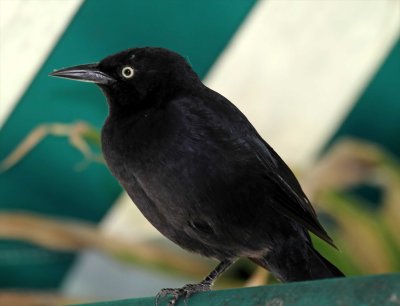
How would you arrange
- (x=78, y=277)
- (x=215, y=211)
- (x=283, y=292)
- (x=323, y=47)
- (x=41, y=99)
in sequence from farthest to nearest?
1. (x=78, y=277)
2. (x=323, y=47)
3. (x=41, y=99)
4. (x=215, y=211)
5. (x=283, y=292)

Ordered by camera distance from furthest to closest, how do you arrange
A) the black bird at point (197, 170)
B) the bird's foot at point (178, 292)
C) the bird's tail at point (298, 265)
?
the bird's tail at point (298, 265) < the black bird at point (197, 170) < the bird's foot at point (178, 292)

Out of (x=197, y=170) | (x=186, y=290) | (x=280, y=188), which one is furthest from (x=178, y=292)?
(x=280, y=188)

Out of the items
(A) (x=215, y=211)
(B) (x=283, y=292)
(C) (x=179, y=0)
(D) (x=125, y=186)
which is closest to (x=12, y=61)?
(C) (x=179, y=0)

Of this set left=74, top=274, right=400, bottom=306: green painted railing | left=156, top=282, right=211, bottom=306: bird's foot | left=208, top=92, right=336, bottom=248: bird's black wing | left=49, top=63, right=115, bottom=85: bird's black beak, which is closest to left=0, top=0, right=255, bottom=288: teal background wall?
left=49, top=63, right=115, bottom=85: bird's black beak

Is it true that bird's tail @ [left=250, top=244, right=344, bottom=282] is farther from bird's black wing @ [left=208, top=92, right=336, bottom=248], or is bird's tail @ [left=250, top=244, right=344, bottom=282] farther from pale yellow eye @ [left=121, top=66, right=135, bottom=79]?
pale yellow eye @ [left=121, top=66, right=135, bottom=79]

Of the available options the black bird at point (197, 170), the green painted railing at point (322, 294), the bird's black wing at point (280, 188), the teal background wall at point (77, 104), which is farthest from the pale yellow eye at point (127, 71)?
the green painted railing at point (322, 294)

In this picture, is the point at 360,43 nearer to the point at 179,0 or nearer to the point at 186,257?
the point at 179,0

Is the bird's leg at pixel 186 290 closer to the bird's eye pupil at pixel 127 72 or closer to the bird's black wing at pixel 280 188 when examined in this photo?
the bird's black wing at pixel 280 188
